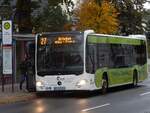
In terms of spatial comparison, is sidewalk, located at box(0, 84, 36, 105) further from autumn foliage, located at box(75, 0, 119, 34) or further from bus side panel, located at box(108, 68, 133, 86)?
autumn foliage, located at box(75, 0, 119, 34)

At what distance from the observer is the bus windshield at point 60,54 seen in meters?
24.0

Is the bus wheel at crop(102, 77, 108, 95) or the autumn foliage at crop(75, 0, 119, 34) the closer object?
the bus wheel at crop(102, 77, 108, 95)

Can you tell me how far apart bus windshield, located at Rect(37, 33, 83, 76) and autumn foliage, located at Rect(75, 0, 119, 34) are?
891 inches

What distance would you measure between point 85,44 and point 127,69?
5742mm

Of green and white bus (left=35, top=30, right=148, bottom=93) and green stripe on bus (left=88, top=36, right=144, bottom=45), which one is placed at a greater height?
green stripe on bus (left=88, top=36, right=144, bottom=45)

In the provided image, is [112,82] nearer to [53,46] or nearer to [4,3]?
[53,46]

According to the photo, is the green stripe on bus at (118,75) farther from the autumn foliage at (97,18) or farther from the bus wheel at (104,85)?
the autumn foliage at (97,18)

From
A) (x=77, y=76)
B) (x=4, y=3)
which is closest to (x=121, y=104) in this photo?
(x=77, y=76)

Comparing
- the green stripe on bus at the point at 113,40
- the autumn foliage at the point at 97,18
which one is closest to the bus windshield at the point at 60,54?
the green stripe on bus at the point at 113,40

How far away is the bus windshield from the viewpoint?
2397cm

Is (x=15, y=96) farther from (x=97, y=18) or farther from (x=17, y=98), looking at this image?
(x=97, y=18)

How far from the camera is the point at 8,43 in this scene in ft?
83.3

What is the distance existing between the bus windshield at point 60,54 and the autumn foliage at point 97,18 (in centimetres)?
2262

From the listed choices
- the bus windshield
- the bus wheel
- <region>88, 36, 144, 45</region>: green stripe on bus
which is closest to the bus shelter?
<region>88, 36, 144, 45</region>: green stripe on bus
